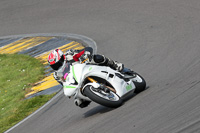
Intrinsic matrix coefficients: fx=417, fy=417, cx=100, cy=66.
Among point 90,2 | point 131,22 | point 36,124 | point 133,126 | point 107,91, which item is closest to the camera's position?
point 133,126

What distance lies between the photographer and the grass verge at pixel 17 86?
10.7m

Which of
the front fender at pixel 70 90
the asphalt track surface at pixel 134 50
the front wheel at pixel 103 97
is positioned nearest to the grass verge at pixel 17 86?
the asphalt track surface at pixel 134 50

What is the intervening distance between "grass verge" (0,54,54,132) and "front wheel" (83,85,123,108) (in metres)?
3.61

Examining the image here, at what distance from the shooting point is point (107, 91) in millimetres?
7289

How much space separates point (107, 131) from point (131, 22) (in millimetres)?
9708

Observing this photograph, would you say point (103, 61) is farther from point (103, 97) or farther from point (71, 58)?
point (103, 97)

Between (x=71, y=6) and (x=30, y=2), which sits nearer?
(x=71, y=6)

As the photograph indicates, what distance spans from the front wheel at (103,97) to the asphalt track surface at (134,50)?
154 mm

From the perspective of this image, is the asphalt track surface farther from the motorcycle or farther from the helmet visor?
the helmet visor

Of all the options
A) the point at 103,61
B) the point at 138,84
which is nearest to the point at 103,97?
the point at 103,61

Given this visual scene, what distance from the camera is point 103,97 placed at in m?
7.12

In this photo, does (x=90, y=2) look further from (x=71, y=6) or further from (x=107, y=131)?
(x=107, y=131)

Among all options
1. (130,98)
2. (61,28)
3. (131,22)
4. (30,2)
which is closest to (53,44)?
(61,28)

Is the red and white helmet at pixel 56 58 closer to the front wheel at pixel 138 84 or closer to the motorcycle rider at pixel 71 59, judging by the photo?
the motorcycle rider at pixel 71 59
